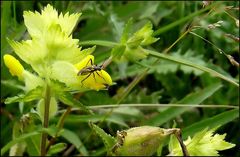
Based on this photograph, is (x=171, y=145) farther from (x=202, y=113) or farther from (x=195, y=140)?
(x=202, y=113)

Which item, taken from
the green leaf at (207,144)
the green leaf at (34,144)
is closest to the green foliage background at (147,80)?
the green leaf at (34,144)

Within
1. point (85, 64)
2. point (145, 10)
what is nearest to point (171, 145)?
point (85, 64)

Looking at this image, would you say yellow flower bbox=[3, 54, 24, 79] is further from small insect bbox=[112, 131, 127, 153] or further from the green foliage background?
the green foliage background

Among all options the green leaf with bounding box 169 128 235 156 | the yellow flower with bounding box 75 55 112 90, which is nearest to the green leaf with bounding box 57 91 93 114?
the yellow flower with bounding box 75 55 112 90

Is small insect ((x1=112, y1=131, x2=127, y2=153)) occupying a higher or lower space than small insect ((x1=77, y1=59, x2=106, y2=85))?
lower

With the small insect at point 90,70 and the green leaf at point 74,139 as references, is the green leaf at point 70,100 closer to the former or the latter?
the small insect at point 90,70

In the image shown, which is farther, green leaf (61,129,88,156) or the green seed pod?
green leaf (61,129,88,156)

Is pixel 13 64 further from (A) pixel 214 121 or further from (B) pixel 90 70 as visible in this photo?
(A) pixel 214 121
